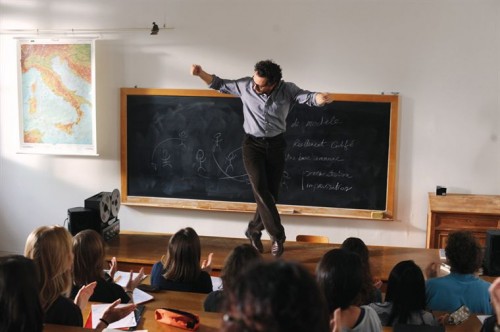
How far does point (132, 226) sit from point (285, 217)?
5.58 ft

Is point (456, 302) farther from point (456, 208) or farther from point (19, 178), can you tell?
point (19, 178)

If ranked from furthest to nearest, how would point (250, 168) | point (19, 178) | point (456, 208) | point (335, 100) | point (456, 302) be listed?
point (19, 178) → point (335, 100) → point (456, 208) → point (250, 168) → point (456, 302)

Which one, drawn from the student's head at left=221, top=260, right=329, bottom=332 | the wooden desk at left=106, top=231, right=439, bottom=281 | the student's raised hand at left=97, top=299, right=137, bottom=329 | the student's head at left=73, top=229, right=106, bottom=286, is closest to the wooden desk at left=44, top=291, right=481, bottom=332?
the student's raised hand at left=97, top=299, right=137, bottom=329

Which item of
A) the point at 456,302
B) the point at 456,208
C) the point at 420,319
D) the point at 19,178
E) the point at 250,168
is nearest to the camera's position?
the point at 420,319

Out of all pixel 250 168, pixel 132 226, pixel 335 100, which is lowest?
pixel 132 226

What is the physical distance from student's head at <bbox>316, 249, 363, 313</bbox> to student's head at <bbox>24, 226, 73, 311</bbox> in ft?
3.69

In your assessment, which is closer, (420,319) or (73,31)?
(420,319)

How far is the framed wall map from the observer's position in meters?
5.65

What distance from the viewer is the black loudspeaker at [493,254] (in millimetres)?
3707

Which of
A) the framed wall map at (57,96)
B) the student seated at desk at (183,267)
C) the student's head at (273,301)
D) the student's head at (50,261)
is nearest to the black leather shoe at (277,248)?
the student seated at desk at (183,267)

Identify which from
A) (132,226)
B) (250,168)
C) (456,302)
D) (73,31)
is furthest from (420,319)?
(73,31)

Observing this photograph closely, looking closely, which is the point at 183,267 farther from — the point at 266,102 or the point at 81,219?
the point at 81,219

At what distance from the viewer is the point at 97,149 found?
5711 millimetres

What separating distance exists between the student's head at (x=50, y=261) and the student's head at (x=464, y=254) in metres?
1.95
